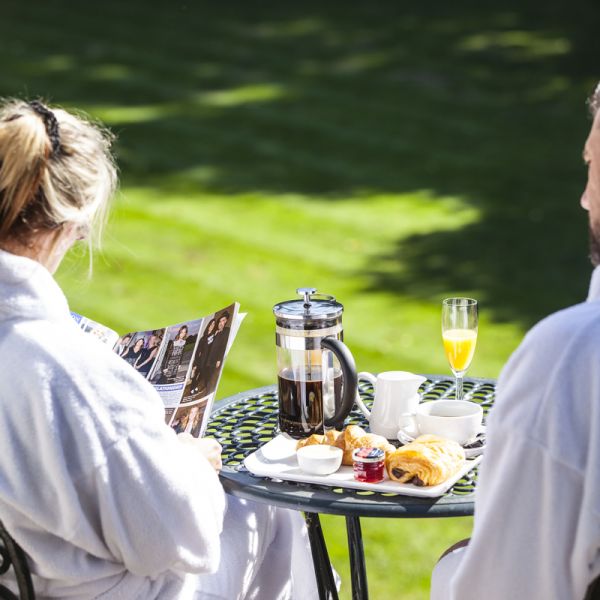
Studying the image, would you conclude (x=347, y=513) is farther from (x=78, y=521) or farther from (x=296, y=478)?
(x=78, y=521)

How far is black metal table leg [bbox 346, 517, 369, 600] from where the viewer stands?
2.80m

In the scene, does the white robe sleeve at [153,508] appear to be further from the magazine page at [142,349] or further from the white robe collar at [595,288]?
the white robe collar at [595,288]

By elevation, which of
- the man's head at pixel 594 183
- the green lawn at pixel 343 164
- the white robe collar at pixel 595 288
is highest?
the man's head at pixel 594 183

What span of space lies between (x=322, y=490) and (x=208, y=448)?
29cm

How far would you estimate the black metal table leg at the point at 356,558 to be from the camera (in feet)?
9.20

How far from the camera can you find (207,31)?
14.3 meters

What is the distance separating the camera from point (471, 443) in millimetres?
2684

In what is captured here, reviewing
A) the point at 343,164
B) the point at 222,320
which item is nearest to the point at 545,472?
the point at 222,320

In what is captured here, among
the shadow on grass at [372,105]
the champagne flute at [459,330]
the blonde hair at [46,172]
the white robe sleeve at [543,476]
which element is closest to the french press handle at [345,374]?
the champagne flute at [459,330]

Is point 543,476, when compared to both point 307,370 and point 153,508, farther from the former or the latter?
point 307,370

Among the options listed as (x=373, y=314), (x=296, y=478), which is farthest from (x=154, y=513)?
(x=373, y=314)

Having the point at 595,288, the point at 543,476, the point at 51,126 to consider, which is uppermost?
the point at 51,126

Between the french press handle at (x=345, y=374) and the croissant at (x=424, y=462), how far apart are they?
22cm

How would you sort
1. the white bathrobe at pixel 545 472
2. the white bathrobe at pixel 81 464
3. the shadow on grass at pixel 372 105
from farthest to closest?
the shadow on grass at pixel 372 105, the white bathrobe at pixel 81 464, the white bathrobe at pixel 545 472
